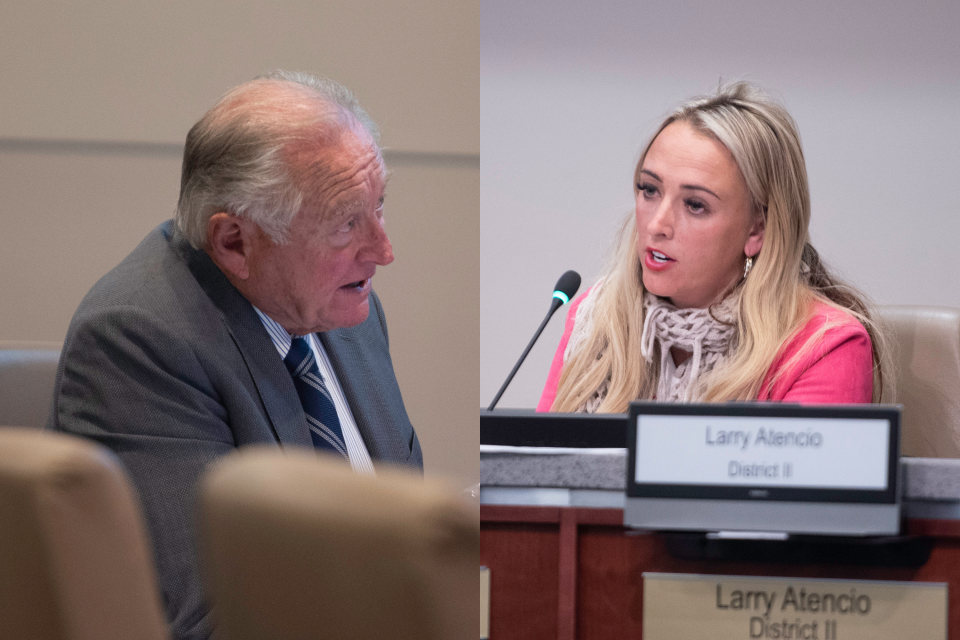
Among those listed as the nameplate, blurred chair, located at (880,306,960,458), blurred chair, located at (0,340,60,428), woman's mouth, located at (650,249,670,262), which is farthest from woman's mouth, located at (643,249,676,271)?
blurred chair, located at (0,340,60,428)

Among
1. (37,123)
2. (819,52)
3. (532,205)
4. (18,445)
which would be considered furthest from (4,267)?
(819,52)

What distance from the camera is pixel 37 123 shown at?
0.86 meters

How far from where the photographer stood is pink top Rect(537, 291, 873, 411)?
647mm

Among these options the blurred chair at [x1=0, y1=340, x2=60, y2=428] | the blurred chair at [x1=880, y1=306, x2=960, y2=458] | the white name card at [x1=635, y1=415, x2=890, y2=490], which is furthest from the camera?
the blurred chair at [x1=0, y1=340, x2=60, y2=428]

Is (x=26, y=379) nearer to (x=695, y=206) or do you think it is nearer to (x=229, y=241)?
(x=229, y=241)

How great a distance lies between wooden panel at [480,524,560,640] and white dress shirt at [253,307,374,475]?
48 centimetres

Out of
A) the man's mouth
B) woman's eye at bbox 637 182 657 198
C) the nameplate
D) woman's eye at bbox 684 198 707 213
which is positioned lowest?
the nameplate

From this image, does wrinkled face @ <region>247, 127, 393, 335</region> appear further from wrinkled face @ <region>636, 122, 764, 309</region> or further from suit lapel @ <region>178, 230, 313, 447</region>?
wrinkled face @ <region>636, 122, 764, 309</region>

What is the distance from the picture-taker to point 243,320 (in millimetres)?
Result: 835

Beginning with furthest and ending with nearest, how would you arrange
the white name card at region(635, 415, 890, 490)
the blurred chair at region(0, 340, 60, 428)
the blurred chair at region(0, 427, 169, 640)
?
the blurred chair at region(0, 340, 60, 428) → the blurred chair at region(0, 427, 169, 640) → the white name card at region(635, 415, 890, 490)

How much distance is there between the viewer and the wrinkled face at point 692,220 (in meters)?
0.68

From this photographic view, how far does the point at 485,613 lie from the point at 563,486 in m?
0.09

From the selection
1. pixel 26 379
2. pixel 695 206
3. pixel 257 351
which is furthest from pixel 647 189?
pixel 26 379

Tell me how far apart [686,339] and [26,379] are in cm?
76
